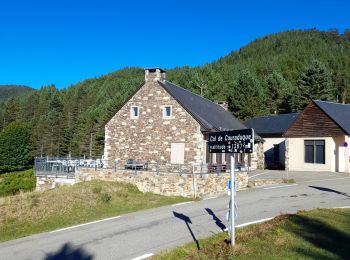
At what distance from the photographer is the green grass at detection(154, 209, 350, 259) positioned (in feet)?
28.0

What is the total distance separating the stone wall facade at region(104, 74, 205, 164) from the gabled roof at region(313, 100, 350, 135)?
12.6 meters

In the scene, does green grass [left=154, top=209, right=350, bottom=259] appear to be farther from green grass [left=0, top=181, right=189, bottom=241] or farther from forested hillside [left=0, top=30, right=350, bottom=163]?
forested hillside [left=0, top=30, right=350, bottom=163]

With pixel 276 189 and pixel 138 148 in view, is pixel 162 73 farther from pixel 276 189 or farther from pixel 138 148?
pixel 276 189

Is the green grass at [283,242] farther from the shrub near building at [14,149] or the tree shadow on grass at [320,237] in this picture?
the shrub near building at [14,149]

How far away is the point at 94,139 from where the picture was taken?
68875 millimetres

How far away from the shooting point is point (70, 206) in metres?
17.7

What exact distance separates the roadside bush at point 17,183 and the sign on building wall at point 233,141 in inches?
1291

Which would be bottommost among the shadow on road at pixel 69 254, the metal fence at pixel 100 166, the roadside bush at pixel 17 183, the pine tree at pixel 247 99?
the roadside bush at pixel 17 183

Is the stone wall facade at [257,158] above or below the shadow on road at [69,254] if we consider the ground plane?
above

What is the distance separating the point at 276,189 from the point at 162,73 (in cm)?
1250

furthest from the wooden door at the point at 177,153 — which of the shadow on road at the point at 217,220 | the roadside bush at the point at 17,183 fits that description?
the roadside bush at the point at 17,183

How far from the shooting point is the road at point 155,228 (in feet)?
34.8

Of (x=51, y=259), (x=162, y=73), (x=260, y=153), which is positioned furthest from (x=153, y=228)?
(x=260, y=153)

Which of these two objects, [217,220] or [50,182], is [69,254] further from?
[50,182]
